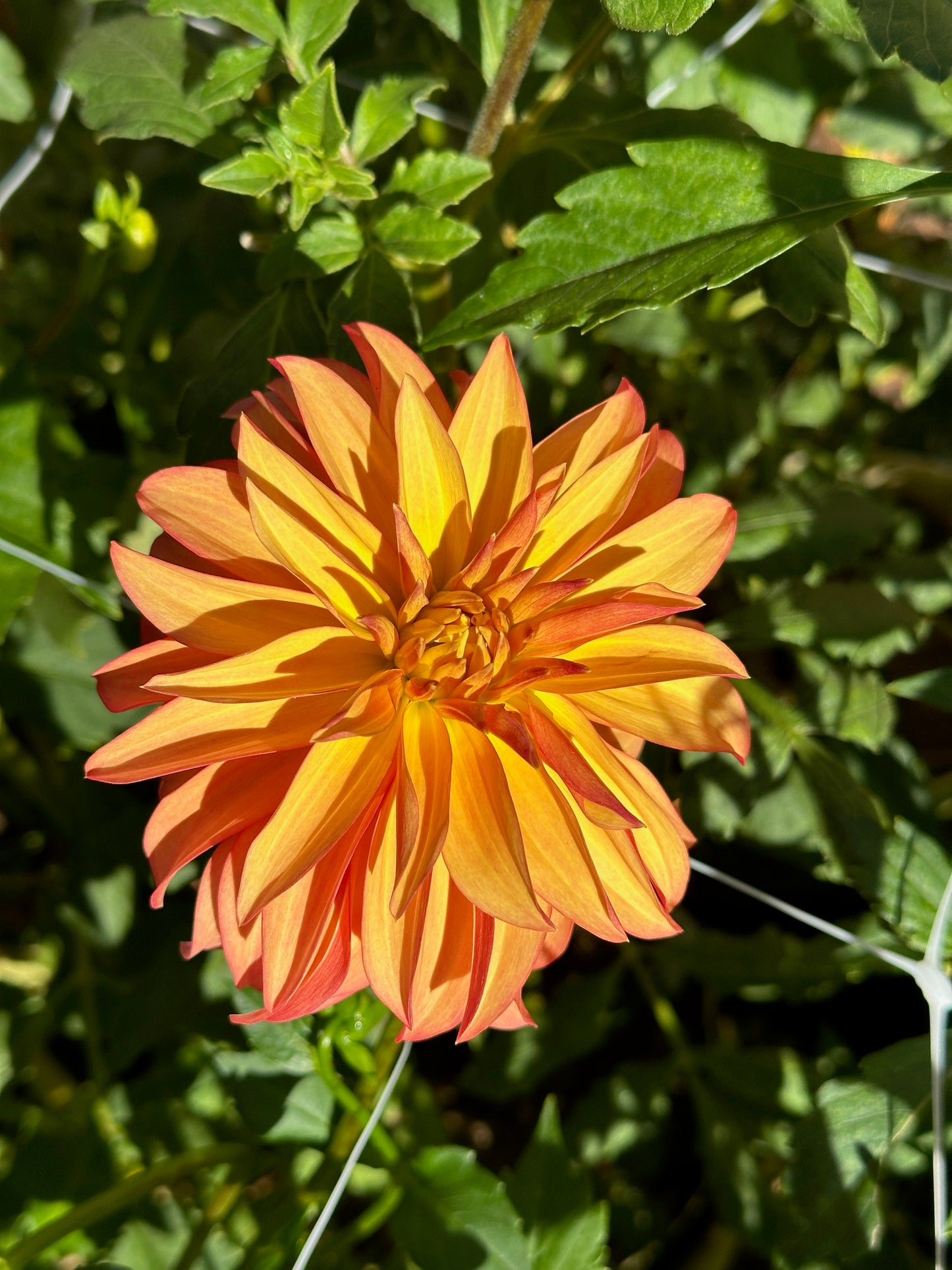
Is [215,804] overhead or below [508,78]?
below

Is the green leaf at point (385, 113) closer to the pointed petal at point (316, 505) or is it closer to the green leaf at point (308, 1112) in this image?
the pointed petal at point (316, 505)

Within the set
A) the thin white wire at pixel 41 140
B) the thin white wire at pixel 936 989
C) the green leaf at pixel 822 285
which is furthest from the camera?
the thin white wire at pixel 41 140

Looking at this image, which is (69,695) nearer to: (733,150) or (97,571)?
(97,571)

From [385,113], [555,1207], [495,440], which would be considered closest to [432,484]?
[495,440]

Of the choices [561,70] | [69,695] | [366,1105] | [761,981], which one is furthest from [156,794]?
[561,70]

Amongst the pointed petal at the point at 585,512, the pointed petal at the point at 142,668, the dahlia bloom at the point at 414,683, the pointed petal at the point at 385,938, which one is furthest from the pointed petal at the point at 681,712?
the pointed petal at the point at 142,668

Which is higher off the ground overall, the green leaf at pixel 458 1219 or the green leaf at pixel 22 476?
the green leaf at pixel 22 476

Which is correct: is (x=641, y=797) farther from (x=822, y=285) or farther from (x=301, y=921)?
(x=822, y=285)
